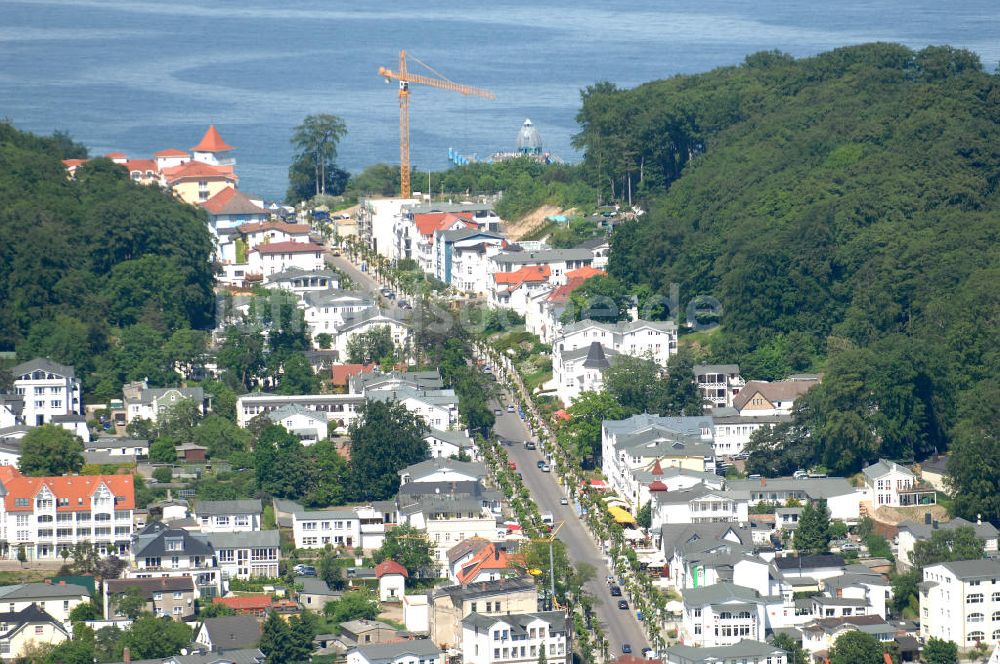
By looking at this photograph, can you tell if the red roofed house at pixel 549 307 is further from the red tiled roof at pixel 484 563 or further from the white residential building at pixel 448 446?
the red tiled roof at pixel 484 563

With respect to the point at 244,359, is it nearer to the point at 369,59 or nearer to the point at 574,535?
the point at 574,535

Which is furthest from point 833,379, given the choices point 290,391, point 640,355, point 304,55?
point 304,55

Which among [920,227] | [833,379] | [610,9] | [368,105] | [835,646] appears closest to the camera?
[835,646]

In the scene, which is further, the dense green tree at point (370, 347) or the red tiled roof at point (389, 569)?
the dense green tree at point (370, 347)

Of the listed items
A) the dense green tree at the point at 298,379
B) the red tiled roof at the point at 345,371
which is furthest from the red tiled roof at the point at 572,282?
the dense green tree at the point at 298,379

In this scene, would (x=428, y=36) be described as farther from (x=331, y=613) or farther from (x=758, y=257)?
(x=331, y=613)

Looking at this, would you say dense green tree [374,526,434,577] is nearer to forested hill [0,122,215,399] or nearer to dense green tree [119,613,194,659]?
dense green tree [119,613,194,659]

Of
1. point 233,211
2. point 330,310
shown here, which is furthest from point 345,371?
point 233,211
